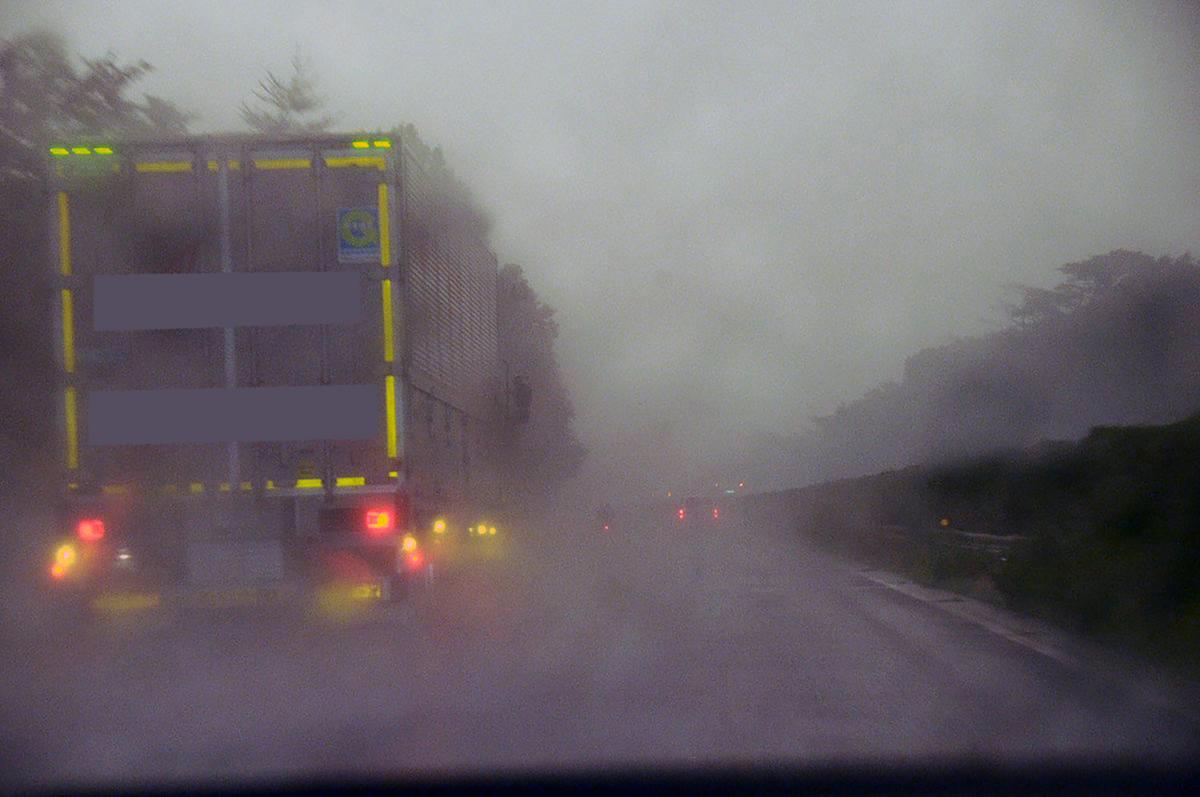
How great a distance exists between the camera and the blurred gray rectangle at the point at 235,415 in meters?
11.6

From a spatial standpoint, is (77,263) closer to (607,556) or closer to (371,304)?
(371,304)

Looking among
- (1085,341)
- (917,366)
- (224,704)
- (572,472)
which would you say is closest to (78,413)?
(224,704)

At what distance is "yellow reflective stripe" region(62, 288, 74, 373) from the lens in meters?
11.6

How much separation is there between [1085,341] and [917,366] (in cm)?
3998

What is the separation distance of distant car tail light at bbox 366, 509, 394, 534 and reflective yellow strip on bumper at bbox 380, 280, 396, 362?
1398mm

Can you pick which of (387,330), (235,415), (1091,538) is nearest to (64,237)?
(235,415)

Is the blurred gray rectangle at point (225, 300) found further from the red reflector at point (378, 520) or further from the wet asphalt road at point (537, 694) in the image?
the wet asphalt road at point (537, 694)

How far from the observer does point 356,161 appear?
12.1m

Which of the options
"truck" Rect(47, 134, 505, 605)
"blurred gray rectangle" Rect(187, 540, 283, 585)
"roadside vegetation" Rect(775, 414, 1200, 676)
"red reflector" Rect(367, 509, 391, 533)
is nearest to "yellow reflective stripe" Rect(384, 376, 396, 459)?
"truck" Rect(47, 134, 505, 605)

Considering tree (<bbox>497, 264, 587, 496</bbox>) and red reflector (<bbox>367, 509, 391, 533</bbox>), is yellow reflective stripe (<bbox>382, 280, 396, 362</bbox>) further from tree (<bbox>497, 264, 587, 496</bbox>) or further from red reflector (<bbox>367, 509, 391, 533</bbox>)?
tree (<bbox>497, 264, 587, 496</bbox>)

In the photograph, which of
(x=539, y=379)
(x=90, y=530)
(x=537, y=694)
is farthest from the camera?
(x=539, y=379)

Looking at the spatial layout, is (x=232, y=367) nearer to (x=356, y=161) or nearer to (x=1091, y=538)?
(x=356, y=161)

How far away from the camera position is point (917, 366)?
75.2m

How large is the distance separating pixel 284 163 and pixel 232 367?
1.95 m
